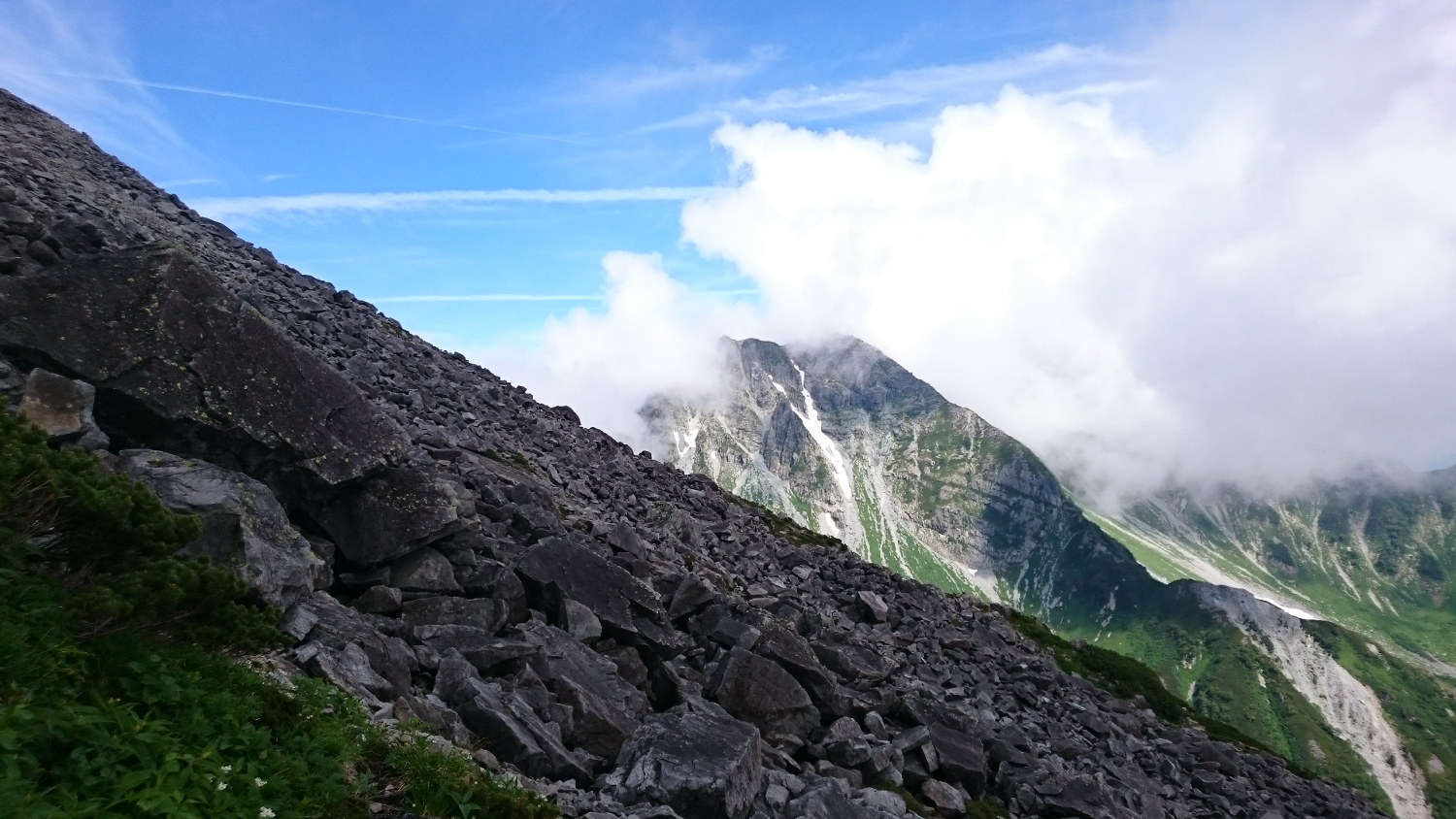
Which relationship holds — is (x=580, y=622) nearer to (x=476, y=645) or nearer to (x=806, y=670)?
(x=476, y=645)

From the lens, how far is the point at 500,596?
21266mm

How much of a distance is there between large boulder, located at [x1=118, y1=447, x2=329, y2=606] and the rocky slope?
65mm

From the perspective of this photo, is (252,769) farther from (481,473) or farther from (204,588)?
(481,473)

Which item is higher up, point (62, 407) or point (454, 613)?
point (62, 407)

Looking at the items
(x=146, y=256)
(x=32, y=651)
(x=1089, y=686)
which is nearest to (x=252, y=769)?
(x=32, y=651)

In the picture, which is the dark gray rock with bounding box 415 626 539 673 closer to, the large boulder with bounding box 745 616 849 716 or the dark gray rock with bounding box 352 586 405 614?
the dark gray rock with bounding box 352 586 405 614

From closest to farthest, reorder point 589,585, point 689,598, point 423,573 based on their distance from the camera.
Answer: point 423,573 < point 589,585 < point 689,598

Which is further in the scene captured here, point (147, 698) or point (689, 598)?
point (689, 598)

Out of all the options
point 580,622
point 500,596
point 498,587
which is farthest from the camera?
point 580,622

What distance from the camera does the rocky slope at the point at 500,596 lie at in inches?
597

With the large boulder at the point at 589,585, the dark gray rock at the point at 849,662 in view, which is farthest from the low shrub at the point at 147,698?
the dark gray rock at the point at 849,662

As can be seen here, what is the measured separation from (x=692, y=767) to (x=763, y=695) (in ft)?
27.6

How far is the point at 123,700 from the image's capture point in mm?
8844

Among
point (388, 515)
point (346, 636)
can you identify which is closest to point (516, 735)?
point (346, 636)
